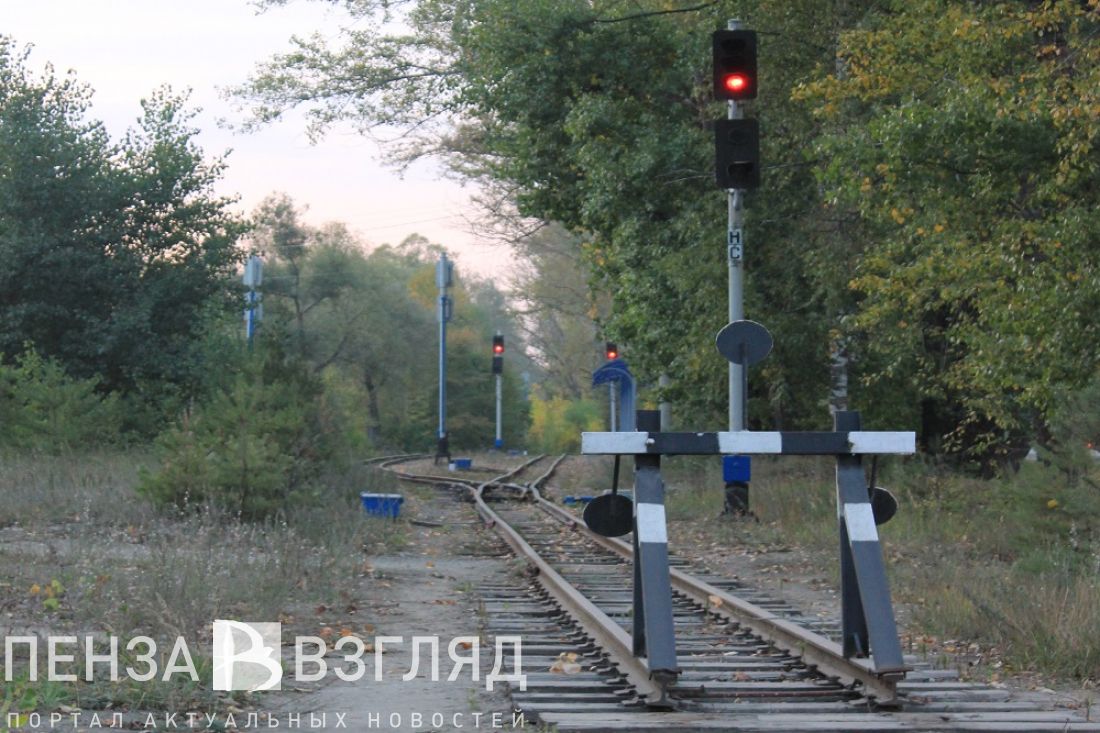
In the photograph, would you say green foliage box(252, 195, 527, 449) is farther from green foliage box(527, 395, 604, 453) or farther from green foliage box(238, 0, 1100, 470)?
green foliage box(238, 0, 1100, 470)

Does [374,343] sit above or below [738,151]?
above

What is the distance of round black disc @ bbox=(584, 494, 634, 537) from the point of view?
341 inches

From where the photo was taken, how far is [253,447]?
57.6ft

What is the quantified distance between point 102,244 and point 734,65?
2142 cm

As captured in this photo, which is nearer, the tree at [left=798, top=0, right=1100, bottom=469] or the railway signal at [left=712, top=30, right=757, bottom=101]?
the tree at [left=798, top=0, right=1100, bottom=469]

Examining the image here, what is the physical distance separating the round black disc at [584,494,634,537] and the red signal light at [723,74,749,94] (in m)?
7.81

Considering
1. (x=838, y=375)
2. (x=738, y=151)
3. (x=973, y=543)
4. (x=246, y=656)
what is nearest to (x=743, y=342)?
(x=246, y=656)

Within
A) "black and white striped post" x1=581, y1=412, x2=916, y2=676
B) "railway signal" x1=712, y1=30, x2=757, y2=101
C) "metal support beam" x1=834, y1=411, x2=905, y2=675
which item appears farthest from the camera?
"railway signal" x1=712, y1=30, x2=757, y2=101

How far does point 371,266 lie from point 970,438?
63.8 metres

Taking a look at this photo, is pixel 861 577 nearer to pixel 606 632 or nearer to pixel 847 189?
pixel 606 632

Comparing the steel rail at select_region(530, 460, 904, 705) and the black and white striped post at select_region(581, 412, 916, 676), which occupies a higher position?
the black and white striped post at select_region(581, 412, 916, 676)

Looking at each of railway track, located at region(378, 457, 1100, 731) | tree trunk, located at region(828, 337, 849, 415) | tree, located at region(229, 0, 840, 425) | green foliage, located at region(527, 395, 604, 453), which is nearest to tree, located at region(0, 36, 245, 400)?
tree, located at region(229, 0, 840, 425)

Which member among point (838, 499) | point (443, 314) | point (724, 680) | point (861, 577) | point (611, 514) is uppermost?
point (443, 314)

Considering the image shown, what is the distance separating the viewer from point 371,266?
3356 inches
